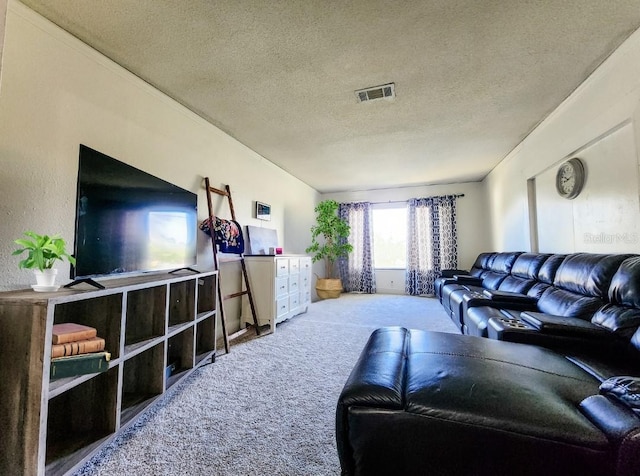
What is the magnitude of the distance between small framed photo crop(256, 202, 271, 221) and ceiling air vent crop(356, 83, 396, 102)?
1.95 m

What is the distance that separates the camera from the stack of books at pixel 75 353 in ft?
3.57

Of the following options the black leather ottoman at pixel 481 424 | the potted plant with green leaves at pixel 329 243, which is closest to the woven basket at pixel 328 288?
the potted plant with green leaves at pixel 329 243

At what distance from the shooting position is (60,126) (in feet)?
5.33

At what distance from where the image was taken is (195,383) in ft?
6.41

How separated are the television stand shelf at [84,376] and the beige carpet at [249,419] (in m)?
0.11

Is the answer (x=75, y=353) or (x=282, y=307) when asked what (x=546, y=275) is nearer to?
(x=282, y=307)

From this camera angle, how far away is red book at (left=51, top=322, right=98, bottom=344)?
110cm

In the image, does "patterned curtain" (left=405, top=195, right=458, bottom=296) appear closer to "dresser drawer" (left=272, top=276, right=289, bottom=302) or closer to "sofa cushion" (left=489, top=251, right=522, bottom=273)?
"sofa cushion" (left=489, top=251, right=522, bottom=273)

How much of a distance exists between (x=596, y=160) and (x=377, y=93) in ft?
6.15

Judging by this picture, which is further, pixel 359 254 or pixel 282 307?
pixel 359 254

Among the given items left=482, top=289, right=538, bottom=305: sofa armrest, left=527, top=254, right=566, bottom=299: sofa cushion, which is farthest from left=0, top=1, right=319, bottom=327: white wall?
left=527, top=254, right=566, bottom=299: sofa cushion

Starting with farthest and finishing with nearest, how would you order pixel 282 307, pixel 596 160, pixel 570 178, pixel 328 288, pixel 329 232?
pixel 329 232
pixel 328 288
pixel 282 307
pixel 570 178
pixel 596 160

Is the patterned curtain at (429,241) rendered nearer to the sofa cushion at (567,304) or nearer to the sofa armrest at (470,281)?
the sofa armrest at (470,281)

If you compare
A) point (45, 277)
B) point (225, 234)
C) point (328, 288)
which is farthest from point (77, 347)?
point (328, 288)
